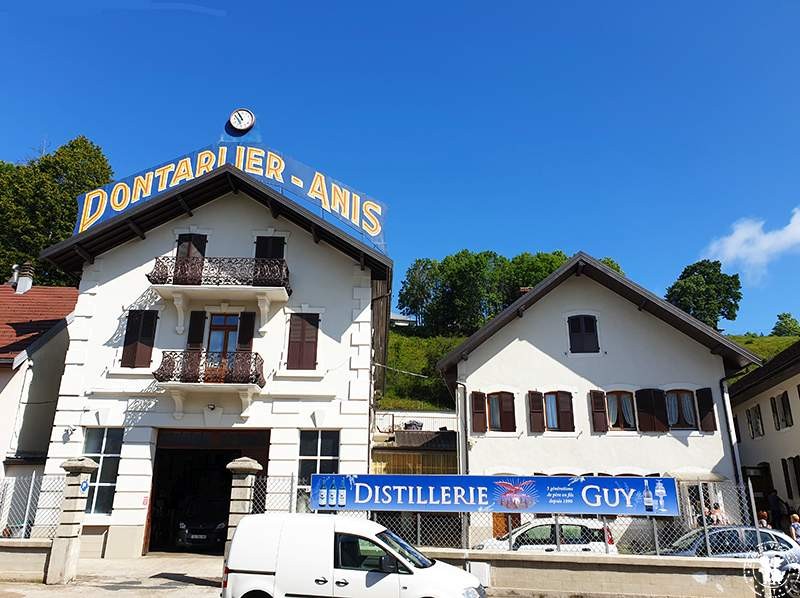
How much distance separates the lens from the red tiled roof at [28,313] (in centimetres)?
2039

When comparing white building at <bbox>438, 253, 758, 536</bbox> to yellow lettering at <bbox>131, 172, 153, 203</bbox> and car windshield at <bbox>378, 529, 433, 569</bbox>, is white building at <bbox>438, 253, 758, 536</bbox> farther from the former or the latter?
yellow lettering at <bbox>131, 172, 153, 203</bbox>

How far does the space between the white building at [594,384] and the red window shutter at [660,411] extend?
3 centimetres

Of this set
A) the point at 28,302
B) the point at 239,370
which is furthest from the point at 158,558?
the point at 28,302

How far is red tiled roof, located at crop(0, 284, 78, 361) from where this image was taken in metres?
20.4

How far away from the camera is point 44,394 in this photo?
20562mm

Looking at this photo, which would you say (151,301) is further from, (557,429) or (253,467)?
(557,429)

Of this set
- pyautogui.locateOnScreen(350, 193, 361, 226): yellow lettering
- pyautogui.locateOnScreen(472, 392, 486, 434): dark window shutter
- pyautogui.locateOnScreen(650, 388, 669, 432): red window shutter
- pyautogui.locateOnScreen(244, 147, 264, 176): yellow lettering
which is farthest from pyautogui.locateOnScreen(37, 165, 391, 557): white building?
pyautogui.locateOnScreen(650, 388, 669, 432): red window shutter

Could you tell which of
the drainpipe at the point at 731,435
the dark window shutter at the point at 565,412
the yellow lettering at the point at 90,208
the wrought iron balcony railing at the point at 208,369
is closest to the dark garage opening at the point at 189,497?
the wrought iron balcony railing at the point at 208,369

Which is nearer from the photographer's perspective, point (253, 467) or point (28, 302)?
point (253, 467)

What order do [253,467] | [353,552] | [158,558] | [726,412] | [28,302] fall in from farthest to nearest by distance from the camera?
[28,302] < [726,412] < [158,558] < [253,467] < [353,552]

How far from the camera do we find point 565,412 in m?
20.2

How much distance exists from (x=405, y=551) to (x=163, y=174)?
54.3 ft

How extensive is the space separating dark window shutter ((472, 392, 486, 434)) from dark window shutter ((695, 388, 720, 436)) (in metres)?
7.32

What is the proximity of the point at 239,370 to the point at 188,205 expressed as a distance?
6.76 metres
